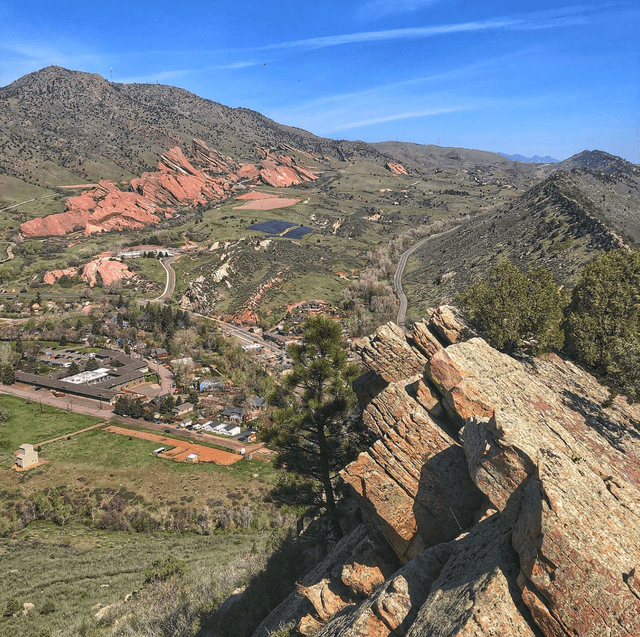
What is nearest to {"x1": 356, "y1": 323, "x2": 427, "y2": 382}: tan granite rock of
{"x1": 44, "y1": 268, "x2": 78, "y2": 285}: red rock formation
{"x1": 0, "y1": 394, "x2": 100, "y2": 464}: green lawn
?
{"x1": 0, "y1": 394, "x2": 100, "y2": 464}: green lawn

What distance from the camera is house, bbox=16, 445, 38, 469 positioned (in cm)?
5572

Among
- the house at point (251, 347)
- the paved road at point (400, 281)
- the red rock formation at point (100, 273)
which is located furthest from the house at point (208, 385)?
the red rock formation at point (100, 273)

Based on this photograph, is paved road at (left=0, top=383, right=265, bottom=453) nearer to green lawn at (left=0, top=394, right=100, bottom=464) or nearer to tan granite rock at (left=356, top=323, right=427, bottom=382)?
green lawn at (left=0, top=394, right=100, bottom=464)

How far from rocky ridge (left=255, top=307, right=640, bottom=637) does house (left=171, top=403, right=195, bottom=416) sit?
→ 65857mm

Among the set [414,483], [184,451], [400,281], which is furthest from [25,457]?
[400,281]

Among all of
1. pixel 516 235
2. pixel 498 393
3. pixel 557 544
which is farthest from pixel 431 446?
pixel 516 235

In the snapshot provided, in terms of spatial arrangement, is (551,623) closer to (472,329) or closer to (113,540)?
(472,329)

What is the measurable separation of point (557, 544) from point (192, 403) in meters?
79.2

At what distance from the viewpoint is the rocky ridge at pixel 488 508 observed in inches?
298

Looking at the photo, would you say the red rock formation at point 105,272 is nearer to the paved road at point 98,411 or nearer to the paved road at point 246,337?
the paved road at point 246,337

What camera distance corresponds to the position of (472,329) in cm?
2197

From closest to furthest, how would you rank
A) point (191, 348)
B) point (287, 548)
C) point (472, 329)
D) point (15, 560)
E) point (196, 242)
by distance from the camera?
1. point (472, 329)
2. point (287, 548)
3. point (15, 560)
4. point (191, 348)
5. point (196, 242)

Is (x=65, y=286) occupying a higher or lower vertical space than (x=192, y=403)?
higher

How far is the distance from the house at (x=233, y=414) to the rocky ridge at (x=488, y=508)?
199 feet
